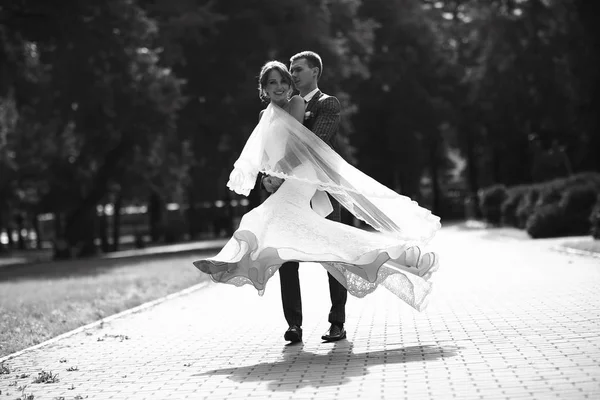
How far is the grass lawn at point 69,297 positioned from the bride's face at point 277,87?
3.65m

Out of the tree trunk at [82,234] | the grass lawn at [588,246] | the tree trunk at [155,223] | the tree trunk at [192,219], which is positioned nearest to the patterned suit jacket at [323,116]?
the grass lawn at [588,246]

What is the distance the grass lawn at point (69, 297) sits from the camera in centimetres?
1180

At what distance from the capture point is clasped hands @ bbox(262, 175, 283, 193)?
28.6 ft

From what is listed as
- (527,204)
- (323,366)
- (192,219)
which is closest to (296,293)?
(323,366)

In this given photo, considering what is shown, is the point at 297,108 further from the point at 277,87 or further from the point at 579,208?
the point at 579,208

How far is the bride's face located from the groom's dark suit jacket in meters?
0.30

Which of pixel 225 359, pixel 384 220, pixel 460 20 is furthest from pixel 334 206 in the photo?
pixel 460 20

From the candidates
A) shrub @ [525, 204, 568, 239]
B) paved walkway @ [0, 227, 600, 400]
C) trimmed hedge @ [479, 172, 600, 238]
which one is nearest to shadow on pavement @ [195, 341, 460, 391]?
paved walkway @ [0, 227, 600, 400]

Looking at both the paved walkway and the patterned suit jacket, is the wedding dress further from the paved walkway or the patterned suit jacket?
the paved walkway

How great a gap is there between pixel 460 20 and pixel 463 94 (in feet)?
18.1

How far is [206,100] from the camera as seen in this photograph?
126ft

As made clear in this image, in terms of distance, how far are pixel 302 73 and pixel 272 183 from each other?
40.4 inches

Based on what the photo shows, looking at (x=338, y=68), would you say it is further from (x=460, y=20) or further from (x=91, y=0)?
(x=460, y=20)

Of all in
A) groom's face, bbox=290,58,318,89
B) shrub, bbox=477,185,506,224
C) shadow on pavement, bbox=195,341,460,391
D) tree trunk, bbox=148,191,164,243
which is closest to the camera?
shadow on pavement, bbox=195,341,460,391
